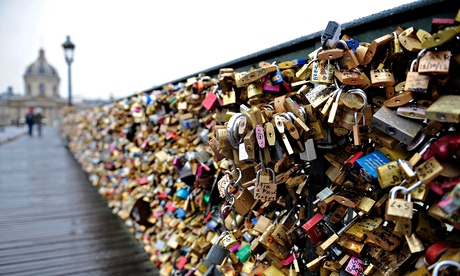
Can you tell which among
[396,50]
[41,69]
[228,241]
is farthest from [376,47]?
[41,69]

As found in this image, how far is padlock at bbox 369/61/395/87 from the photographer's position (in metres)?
1.10

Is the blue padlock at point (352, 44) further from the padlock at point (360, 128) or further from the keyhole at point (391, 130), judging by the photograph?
the keyhole at point (391, 130)

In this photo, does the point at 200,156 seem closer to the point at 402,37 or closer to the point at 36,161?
the point at 402,37

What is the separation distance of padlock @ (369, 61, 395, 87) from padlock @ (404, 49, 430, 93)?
9 centimetres

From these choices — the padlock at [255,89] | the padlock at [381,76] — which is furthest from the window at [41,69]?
the padlock at [381,76]

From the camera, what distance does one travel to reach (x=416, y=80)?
0.99 m

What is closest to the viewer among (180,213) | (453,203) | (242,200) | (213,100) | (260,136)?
(453,203)

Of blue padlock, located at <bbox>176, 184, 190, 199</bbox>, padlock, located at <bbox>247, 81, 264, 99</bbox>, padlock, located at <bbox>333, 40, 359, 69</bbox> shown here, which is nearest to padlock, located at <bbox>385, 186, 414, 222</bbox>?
padlock, located at <bbox>333, 40, 359, 69</bbox>

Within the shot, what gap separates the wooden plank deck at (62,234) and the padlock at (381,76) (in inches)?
101

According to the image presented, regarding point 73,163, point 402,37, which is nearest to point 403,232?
point 402,37

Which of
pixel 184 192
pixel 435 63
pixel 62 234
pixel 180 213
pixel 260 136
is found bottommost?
pixel 62 234

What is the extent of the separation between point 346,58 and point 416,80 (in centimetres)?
25

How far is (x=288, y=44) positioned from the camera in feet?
5.20

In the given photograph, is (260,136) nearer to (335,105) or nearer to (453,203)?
(335,105)
